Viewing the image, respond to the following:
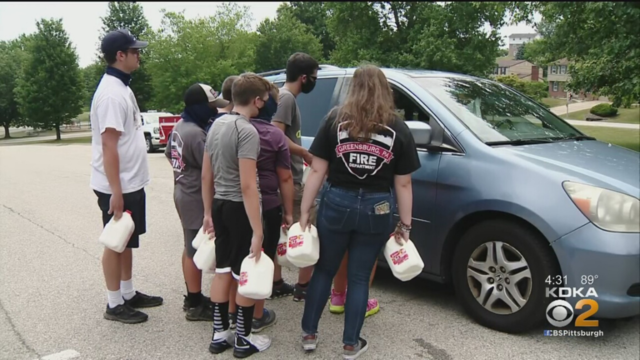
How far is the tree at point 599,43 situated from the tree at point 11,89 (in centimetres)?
3806

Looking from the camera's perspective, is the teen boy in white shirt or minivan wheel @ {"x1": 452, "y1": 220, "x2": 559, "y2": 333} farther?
the teen boy in white shirt

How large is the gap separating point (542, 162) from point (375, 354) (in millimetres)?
1683

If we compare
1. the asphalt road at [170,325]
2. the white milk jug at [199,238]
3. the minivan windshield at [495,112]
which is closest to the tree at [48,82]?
the asphalt road at [170,325]

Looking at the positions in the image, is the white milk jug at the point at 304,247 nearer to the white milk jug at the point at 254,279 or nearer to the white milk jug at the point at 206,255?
the white milk jug at the point at 254,279

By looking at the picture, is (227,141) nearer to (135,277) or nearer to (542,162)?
(542,162)

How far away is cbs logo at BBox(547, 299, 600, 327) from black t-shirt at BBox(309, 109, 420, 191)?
133 centimetres

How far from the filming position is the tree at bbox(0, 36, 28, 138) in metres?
37.8

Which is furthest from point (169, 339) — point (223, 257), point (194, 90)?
point (194, 90)

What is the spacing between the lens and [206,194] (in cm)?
324

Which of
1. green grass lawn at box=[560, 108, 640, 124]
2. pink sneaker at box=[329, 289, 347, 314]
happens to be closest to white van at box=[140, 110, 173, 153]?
pink sneaker at box=[329, 289, 347, 314]

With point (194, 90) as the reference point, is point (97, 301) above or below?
below

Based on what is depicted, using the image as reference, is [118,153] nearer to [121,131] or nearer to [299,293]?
[121,131]

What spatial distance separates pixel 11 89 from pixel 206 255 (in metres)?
44.7

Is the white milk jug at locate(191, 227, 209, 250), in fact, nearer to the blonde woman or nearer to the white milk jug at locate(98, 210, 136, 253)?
the white milk jug at locate(98, 210, 136, 253)
